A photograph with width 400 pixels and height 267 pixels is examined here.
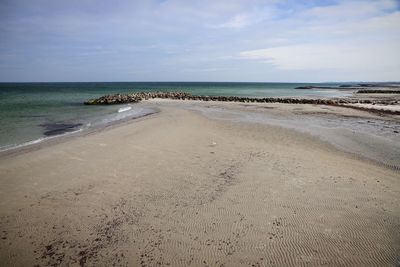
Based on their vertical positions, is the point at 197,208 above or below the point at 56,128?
below

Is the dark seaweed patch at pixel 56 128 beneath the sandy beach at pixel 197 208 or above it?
above

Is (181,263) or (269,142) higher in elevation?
(269,142)

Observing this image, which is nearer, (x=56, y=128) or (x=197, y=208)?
(x=197, y=208)

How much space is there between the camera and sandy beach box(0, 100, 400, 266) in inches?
164

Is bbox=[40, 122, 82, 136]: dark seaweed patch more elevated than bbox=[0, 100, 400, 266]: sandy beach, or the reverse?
bbox=[40, 122, 82, 136]: dark seaweed patch

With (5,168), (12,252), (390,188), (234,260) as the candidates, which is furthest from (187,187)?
(5,168)

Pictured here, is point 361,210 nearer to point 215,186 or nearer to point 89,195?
point 215,186

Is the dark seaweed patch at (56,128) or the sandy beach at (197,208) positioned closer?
the sandy beach at (197,208)

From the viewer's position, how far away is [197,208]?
17.9ft

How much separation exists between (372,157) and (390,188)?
2761mm

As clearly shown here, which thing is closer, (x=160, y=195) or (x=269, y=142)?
(x=160, y=195)

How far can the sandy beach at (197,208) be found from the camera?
13.6ft

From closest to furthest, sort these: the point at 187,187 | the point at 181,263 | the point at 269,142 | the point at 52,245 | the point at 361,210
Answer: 1. the point at 181,263
2. the point at 52,245
3. the point at 361,210
4. the point at 187,187
5. the point at 269,142

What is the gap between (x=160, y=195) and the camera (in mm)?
6008
